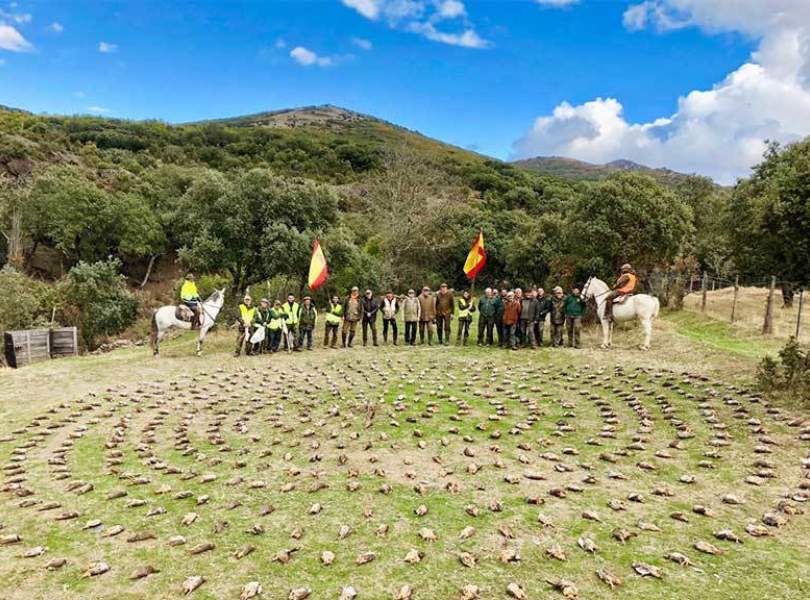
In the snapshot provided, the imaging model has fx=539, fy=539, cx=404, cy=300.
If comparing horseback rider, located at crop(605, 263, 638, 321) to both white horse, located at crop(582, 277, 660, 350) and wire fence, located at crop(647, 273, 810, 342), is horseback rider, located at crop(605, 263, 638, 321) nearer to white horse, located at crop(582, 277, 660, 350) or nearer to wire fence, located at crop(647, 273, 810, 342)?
white horse, located at crop(582, 277, 660, 350)

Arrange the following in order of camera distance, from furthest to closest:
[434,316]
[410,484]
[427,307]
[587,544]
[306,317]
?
[434,316], [427,307], [306,317], [410,484], [587,544]

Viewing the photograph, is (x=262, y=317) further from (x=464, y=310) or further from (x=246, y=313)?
(x=464, y=310)

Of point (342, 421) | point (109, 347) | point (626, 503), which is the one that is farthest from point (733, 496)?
point (109, 347)

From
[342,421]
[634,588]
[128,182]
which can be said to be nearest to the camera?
[634,588]

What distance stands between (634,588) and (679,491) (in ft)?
7.86

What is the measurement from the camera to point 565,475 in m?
6.95

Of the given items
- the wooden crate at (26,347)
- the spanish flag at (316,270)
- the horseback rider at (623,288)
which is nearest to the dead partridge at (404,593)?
the horseback rider at (623,288)

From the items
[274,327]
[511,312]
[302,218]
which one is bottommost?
[274,327]

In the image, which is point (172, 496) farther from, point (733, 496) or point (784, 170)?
point (784, 170)

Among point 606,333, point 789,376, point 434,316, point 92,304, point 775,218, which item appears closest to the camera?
point 789,376

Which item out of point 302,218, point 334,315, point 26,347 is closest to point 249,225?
point 302,218

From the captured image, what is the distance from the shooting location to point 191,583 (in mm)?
4555

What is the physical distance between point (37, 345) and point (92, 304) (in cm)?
685

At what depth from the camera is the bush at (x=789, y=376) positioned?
9.75m
